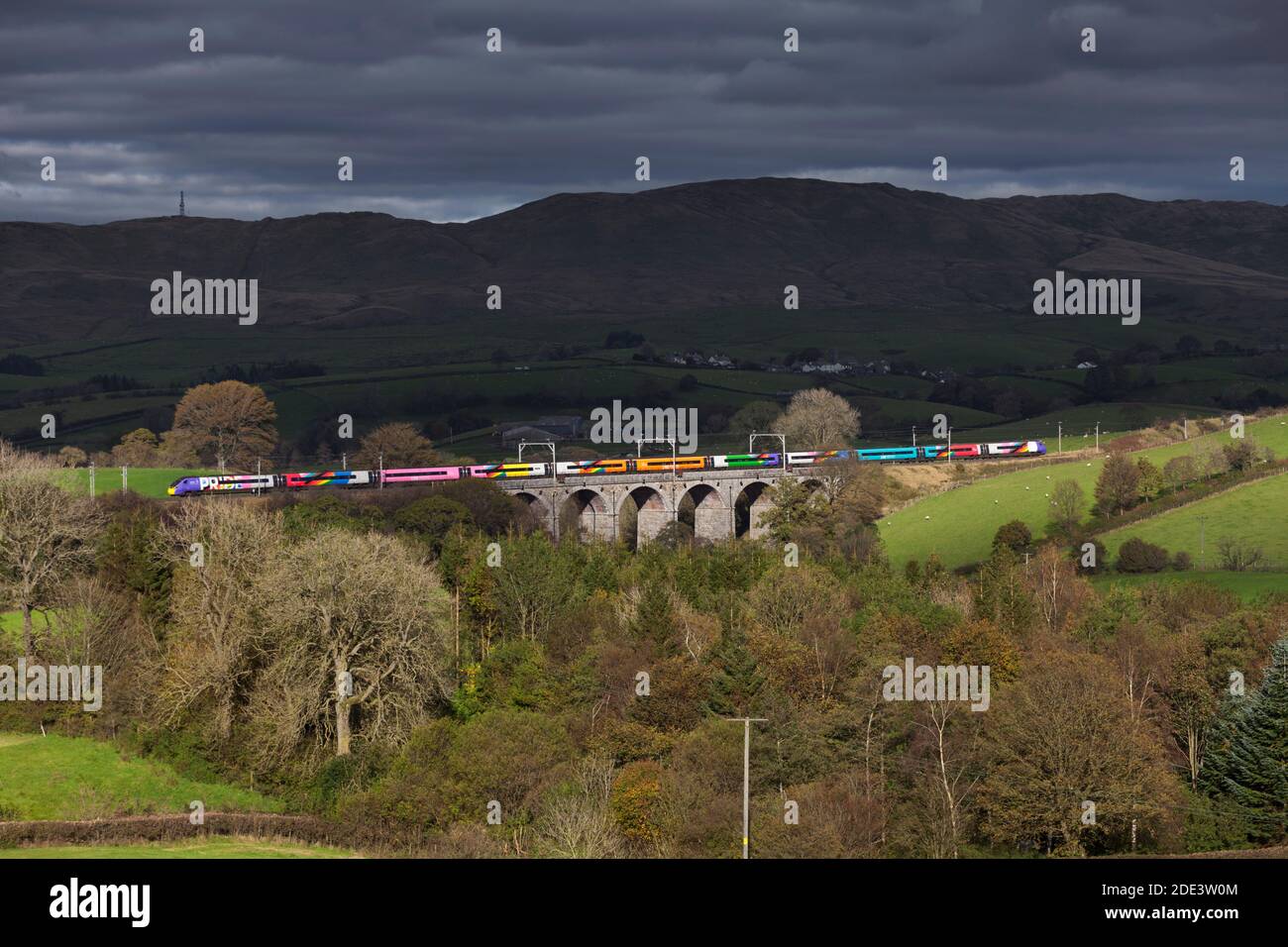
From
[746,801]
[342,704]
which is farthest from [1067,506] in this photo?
[746,801]

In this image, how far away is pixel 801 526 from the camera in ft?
478

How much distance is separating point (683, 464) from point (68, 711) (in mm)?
105925

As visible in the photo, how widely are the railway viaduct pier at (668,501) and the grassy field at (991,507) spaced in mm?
21665

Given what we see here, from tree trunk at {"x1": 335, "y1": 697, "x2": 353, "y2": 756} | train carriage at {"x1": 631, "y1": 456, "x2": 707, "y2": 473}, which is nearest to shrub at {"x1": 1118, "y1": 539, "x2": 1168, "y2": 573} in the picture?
tree trunk at {"x1": 335, "y1": 697, "x2": 353, "y2": 756}

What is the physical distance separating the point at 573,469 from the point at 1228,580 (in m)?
80.7

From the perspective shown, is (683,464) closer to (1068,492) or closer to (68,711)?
(1068,492)

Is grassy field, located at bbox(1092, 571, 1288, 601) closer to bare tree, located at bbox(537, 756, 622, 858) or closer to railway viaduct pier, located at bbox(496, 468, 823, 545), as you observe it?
bare tree, located at bbox(537, 756, 622, 858)

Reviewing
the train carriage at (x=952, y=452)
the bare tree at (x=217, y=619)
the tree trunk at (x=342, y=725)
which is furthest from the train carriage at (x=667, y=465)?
the tree trunk at (x=342, y=725)

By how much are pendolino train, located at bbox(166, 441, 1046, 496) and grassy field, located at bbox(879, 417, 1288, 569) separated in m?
17.5

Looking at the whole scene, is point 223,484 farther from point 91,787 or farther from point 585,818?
point 585,818

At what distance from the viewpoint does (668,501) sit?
174m

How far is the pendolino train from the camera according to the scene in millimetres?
149000

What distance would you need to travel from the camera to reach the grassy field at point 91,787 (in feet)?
206

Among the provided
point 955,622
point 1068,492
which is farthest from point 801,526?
point 955,622
